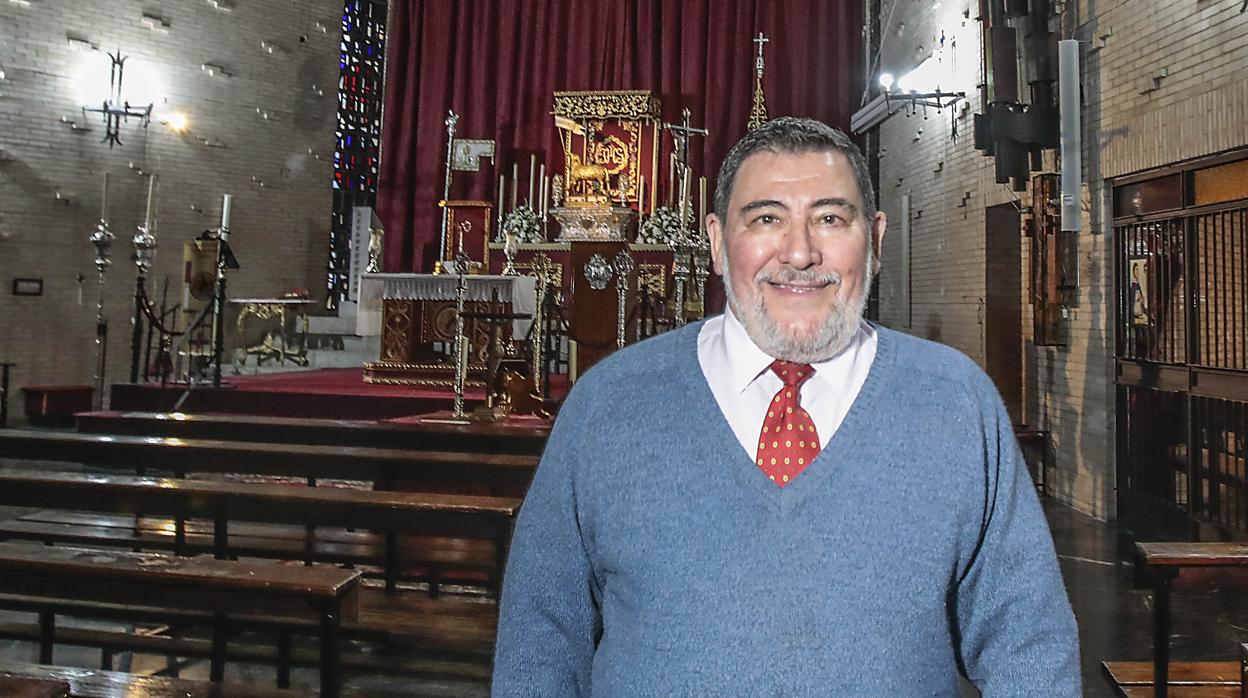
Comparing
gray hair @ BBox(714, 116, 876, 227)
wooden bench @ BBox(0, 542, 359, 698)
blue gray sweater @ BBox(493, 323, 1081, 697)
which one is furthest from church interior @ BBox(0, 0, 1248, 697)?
gray hair @ BBox(714, 116, 876, 227)

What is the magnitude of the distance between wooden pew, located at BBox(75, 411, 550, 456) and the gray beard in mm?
3040

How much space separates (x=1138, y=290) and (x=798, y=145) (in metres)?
4.65

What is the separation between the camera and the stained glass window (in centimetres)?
1073

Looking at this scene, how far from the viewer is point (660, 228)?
8867 mm

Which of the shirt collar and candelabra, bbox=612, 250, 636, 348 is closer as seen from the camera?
the shirt collar

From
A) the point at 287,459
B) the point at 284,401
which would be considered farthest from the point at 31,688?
the point at 284,401

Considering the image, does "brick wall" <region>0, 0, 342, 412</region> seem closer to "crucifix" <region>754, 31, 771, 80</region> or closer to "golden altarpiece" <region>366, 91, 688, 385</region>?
"golden altarpiece" <region>366, 91, 688, 385</region>

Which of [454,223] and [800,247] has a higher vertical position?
[454,223]

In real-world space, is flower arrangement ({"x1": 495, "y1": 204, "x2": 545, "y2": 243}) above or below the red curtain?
below

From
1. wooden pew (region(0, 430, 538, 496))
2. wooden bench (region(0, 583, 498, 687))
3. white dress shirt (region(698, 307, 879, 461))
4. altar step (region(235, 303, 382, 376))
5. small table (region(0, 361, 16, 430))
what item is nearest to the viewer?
white dress shirt (region(698, 307, 879, 461))

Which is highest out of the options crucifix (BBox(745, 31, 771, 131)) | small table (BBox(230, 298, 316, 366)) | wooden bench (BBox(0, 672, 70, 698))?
crucifix (BBox(745, 31, 771, 131))

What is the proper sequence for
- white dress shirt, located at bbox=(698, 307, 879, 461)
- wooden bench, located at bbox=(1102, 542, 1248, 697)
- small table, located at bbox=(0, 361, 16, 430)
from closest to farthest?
white dress shirt, located at bbox=(698, 307, 879, 461)
wooden bench, located at bbox=(1102, 542, 1248, 697)
small table, located at bbox=(0, 361, 16, 430)

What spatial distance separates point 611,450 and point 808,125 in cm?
49

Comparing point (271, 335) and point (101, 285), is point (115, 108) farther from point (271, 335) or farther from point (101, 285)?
point (271, 335)
